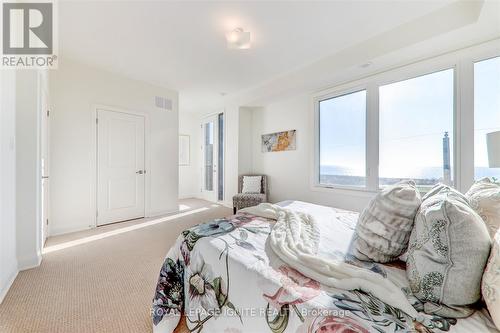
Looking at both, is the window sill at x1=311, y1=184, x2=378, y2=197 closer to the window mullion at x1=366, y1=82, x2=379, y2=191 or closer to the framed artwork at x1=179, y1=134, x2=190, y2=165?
the window mullion at x1=366, y1=82, x2=379, y2=191

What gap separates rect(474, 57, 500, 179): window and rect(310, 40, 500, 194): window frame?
1.6 inches

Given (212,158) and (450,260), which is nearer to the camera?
(450,260)

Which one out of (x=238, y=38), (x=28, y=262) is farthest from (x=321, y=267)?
(x=28, y=262)

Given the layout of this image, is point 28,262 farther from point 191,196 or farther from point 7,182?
point 191,196

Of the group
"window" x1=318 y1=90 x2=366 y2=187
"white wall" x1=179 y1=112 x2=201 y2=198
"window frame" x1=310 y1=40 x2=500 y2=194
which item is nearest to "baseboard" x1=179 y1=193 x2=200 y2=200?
"white wall" x1=179 y1=112 x2=201 y2=198

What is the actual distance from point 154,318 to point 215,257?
1.98 ft

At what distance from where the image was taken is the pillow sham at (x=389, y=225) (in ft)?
3.41

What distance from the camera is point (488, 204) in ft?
3.25

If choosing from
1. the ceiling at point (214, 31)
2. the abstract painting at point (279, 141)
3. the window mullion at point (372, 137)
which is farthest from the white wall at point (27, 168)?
the window mullion at point (372, 137)

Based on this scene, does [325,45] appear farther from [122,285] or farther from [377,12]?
[122,285]

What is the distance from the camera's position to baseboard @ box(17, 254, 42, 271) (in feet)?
6.92

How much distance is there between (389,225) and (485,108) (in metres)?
2.31

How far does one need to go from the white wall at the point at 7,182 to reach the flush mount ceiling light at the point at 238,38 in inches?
79.5

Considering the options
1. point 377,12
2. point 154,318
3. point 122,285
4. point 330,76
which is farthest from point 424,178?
point 122,285
